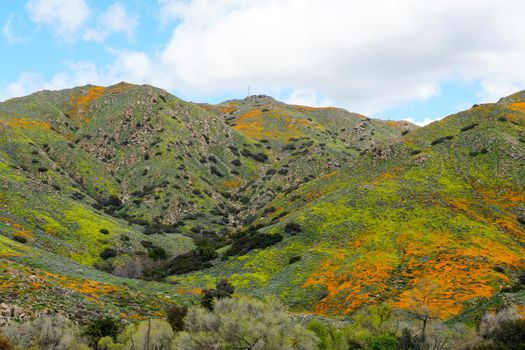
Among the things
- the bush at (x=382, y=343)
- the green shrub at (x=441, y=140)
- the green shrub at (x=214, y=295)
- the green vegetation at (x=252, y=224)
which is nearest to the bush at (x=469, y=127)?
the green vegetation at (x=252, y=224)

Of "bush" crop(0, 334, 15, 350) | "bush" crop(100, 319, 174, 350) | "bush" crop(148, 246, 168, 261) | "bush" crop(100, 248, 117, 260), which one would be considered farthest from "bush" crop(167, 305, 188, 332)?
"bush" crop(148, 246, 168, 261)

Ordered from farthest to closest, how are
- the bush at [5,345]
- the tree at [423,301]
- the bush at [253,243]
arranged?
1. the bush at [253,243]
2. the tree at [423,301]
3. the bush at [5,345]

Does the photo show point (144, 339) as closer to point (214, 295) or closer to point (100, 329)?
point (100, 329)

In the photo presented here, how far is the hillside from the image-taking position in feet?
119

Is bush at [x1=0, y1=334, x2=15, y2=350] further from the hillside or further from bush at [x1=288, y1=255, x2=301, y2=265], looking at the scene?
bush at [x1=288, y1=255, x2=301, y2=265]

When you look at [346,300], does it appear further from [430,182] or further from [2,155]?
[2,155]

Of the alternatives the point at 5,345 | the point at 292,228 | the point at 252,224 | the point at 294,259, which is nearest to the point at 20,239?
the point at 5,345

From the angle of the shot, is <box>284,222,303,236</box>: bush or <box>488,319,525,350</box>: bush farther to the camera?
<box>284,222,303,236</box>: bush

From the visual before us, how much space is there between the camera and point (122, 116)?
120 metres

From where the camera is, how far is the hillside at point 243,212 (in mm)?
36281

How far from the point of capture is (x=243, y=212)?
94.2m

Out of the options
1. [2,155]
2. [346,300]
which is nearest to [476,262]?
[346,300]

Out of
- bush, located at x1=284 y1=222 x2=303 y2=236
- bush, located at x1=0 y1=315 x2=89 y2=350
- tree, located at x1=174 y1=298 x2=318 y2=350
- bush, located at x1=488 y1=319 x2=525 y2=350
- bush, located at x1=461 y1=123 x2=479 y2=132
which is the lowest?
bush, located at x1=488 y1=319 x2=525 y2=350

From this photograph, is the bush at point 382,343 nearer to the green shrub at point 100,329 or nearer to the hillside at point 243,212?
the hillside at point 243,212
